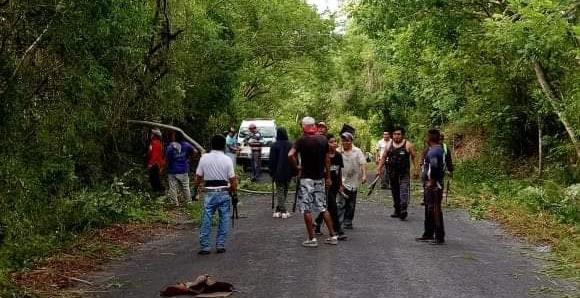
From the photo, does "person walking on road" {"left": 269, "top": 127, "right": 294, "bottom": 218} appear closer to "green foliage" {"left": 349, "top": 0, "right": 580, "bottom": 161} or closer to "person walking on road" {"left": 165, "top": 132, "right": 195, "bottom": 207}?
"person walking on road" {"left": 165, "top": 132, "right": 195, "bottom": 207}

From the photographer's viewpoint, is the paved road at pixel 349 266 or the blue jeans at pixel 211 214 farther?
the blue jeans at pixel 211 214

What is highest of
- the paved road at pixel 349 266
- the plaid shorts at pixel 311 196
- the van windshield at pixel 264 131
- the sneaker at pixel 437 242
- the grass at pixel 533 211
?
the van windshield at pixel 264 131

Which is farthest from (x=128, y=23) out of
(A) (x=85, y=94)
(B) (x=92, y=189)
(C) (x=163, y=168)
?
(C) (x=163, y=168)

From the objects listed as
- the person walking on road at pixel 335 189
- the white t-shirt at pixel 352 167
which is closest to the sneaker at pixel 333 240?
the person walking on road at pixel 335 189

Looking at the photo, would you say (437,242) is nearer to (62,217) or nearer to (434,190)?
(434,190)

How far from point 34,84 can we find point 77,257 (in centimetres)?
254

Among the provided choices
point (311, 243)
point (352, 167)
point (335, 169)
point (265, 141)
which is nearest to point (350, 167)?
point (352, 167)

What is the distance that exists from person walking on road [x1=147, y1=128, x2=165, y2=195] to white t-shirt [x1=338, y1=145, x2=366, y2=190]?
17.8ft

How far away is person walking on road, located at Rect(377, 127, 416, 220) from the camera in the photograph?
14141 millimetres

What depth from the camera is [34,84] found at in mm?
9812

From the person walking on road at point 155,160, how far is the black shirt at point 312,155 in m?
6.06

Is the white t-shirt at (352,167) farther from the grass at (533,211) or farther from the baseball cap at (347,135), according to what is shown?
the grass at (533,211)

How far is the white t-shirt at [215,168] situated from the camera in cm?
1034

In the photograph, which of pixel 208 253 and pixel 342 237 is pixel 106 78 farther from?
pixel 342 237
